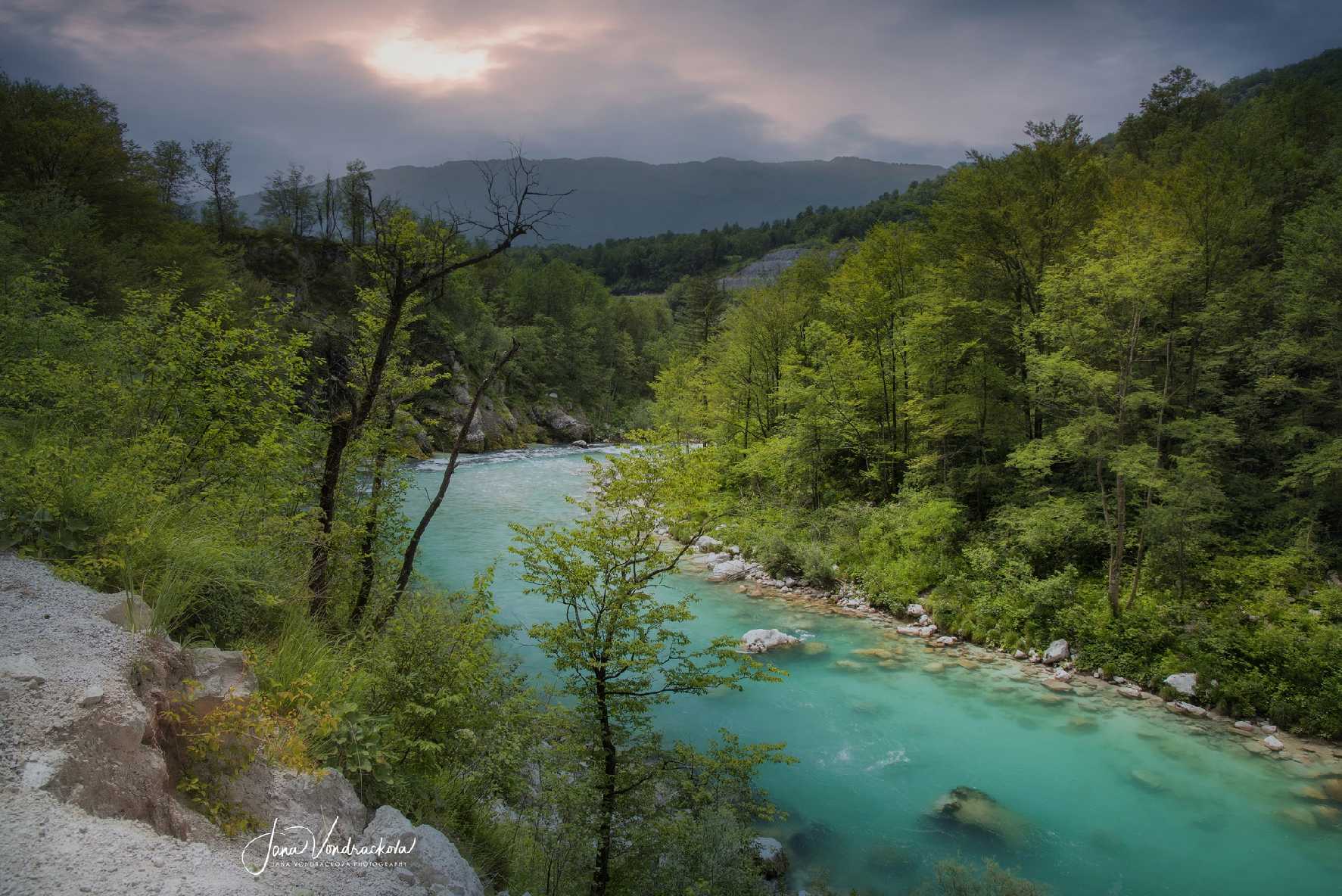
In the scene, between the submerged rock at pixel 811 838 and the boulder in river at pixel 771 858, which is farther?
the submerged rock at pixel 811 838

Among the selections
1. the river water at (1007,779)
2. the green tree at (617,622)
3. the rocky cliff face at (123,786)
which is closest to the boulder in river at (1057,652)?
the river water at (1007,779)

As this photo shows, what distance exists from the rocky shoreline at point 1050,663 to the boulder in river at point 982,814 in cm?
388

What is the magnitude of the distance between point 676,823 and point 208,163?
6045 centimetres

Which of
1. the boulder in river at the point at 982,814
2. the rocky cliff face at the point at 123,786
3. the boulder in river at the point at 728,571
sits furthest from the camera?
the boulder in river at the point at 728,571

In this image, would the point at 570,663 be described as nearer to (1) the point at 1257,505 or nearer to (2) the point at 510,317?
(1) the point at 1257,505

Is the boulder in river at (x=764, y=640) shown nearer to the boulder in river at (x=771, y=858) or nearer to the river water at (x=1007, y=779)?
the river water at (x=1007, y=779)

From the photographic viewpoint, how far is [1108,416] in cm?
1245

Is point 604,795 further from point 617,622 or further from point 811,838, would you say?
point 811,838

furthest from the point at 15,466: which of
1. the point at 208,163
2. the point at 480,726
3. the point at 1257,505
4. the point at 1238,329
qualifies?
the point at 208,163

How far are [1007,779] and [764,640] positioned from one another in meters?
5.45

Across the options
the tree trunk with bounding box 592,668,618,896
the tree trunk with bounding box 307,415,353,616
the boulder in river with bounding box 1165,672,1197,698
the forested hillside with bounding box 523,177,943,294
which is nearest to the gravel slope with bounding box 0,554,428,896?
the tree trunk with bounding box 592,668,618,896

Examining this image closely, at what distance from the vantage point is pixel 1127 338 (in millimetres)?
12352

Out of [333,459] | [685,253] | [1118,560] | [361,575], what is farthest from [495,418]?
[685,253]

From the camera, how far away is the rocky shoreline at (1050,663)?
9469mm
